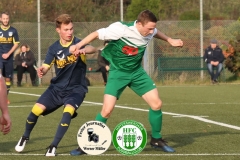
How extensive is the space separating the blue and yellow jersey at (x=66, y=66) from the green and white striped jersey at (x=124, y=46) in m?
0.39

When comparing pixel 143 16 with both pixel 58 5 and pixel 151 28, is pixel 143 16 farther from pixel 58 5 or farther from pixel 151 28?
pixel 58 5

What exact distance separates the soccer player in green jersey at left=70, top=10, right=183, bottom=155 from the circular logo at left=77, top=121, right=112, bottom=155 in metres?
0.60

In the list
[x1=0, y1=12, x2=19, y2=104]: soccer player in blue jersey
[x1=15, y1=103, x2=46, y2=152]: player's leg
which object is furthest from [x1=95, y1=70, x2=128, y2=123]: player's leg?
[x1=0, y1=12, x2=19, y2=104]: soccer player in blue jersey

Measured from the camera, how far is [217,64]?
27.1m

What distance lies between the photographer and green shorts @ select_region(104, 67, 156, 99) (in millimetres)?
9586

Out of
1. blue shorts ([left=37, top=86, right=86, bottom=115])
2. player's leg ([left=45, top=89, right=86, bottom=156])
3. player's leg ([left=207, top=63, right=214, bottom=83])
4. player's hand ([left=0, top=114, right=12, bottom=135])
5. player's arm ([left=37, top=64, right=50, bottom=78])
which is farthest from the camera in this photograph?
player's leg ([left=207, top=63, right=214, bottom=83])

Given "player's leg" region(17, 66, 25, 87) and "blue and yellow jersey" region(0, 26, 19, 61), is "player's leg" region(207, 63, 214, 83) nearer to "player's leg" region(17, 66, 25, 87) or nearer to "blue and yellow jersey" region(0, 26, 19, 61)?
"player's leg" region(17, 66, 25, 87)

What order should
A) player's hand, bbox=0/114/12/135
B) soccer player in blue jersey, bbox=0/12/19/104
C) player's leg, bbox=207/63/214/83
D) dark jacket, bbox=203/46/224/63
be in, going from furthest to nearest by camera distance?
1. player's leg, bbox=207/63/214/83
2. dark jacket, bbox=203/46/224/63
3. soccer player in blue jersey, bbox=0/12/19/104
4. player's hand, bbox=0/114/12/135

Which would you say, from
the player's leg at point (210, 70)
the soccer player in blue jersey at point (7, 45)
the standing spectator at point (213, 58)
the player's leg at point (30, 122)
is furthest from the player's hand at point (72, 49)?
the player's leg at point (210, 70)

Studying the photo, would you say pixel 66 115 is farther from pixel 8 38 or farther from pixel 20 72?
pixel 20 72

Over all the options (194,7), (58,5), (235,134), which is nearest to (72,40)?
(235,134)

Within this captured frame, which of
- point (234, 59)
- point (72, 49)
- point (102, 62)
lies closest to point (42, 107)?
point (72, 49)

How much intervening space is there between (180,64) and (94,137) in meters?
20.3

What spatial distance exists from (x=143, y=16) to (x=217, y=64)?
1808 cm
